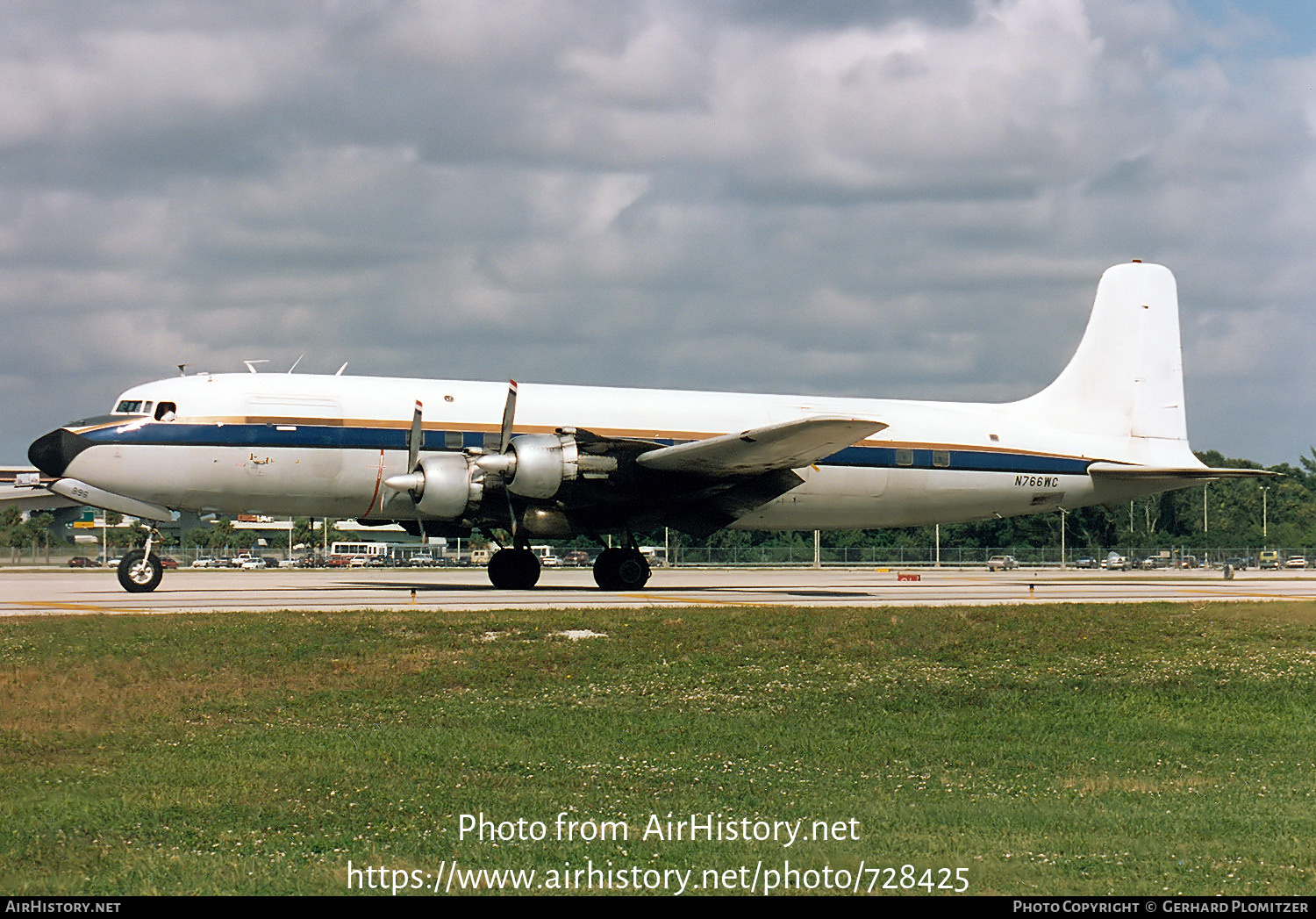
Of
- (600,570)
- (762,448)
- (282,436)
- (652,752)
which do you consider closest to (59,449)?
(282,436)

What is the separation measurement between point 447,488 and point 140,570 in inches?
293

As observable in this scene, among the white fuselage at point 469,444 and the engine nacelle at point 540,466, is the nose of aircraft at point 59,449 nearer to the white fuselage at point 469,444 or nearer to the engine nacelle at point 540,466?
the white fuselage at point 469,444

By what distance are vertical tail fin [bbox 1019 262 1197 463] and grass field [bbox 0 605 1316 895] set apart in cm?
1694

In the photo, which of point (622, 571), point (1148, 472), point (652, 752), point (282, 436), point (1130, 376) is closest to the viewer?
point (652, 752)

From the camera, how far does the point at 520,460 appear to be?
26656mm

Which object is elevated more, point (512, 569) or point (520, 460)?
point (520, 460)

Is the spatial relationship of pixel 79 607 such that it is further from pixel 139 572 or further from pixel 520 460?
pixel 520 460

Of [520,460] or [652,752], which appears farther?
[520,460]

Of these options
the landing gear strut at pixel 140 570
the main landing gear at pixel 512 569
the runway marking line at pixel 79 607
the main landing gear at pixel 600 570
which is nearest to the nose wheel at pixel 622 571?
the main landing gear at pixel 600 570

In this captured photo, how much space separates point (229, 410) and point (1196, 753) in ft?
72.4

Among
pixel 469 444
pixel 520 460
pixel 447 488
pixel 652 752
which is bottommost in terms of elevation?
pixel 652 752

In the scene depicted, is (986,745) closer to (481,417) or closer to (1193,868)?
(1193,868)

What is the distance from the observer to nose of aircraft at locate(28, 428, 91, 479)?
89.4 ft

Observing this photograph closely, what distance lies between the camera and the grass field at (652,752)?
8.31m
